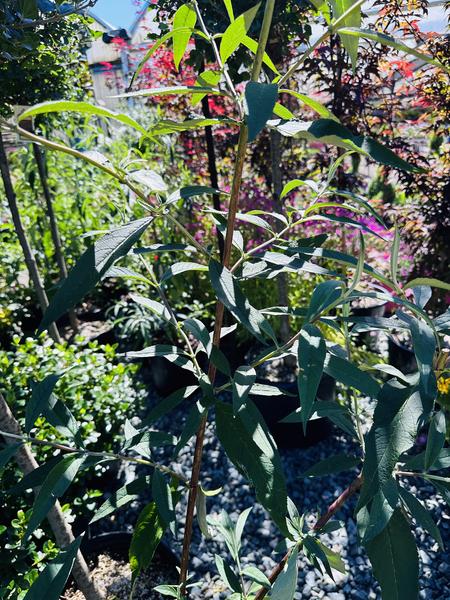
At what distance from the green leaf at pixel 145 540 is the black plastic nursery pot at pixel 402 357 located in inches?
82.1

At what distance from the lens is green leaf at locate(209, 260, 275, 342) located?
1.93 ft

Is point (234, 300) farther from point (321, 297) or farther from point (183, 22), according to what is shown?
point (183, 22)

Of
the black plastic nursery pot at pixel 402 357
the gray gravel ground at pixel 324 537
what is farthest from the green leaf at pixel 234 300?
the black plastic nursery pot at pixel 402 357

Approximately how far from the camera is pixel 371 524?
1.85 feet

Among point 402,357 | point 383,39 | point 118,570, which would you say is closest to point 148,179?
point 383,39

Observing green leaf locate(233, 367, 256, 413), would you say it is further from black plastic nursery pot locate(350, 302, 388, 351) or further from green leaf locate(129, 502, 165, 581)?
black plastic nursery pot locate(350, 302, 388, 351)

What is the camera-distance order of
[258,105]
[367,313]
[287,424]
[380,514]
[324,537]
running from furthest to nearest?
[367,313] → [287,424] → [324,537] → [380,514] → [258,105]

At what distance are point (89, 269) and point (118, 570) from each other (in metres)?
1.43

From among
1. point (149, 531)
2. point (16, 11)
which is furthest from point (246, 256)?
point (16, 11)

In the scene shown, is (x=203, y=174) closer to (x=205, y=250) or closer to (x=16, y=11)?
(x=16, y=11)

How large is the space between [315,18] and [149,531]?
2544mm

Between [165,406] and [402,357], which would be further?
[402,357]

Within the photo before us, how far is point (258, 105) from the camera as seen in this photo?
0.46 m

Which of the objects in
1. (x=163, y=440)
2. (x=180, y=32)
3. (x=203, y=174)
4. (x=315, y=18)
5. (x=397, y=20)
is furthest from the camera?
(x=203, y=174)
